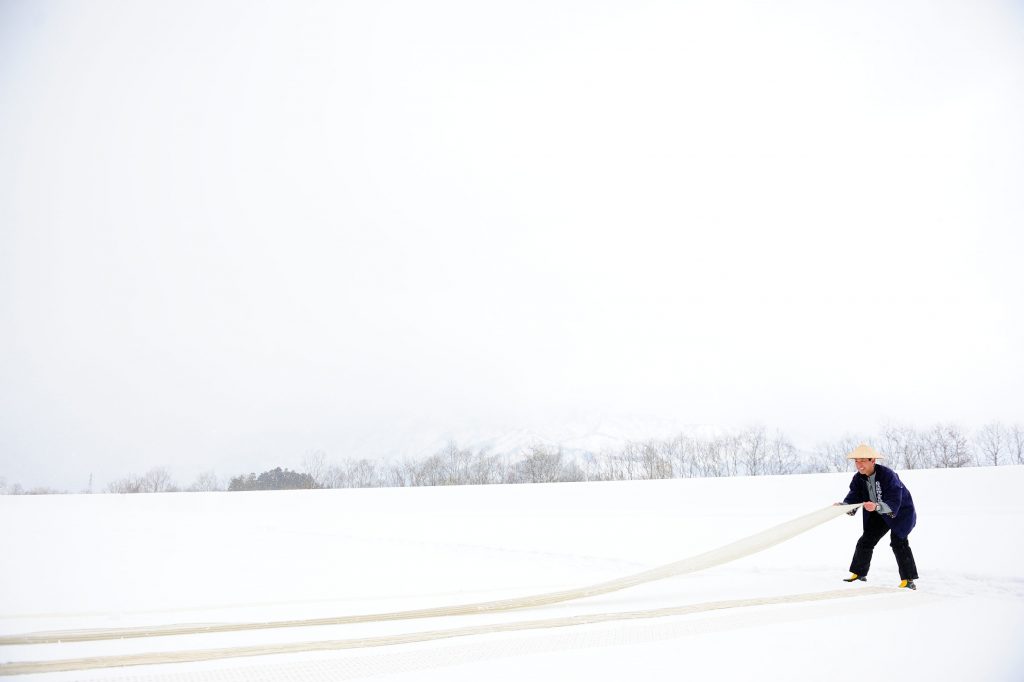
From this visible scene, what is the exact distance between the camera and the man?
5.43 meters

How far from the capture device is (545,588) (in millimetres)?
5969

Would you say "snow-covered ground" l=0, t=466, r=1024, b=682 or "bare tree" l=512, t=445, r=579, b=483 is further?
"bare tree" l=512, t=445, r=579, b=483

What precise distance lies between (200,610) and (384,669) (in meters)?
2.73

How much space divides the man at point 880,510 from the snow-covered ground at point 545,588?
249 mm

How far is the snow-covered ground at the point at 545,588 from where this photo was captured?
3.33m

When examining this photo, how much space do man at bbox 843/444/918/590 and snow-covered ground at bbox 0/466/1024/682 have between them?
0.82 feet

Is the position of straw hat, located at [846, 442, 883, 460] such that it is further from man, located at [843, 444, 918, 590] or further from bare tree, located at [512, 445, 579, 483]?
bare tree, located at [512, 445, 579, 483]

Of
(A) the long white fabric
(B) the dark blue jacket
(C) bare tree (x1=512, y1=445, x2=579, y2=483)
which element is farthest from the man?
(C) bare tree (x1=512, y1=445, x2=579, y2=483)

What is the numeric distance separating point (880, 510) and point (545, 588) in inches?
131

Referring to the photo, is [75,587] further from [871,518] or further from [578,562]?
[871,518]

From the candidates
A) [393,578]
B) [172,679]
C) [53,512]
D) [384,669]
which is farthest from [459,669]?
[53,512]

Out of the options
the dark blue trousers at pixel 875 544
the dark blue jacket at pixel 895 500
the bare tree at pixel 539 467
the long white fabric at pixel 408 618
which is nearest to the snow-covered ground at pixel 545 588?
the long white fabric at pixel 408 618

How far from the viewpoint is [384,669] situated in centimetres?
324

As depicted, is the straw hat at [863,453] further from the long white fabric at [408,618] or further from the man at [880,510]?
the long white fabric at [408,618]
